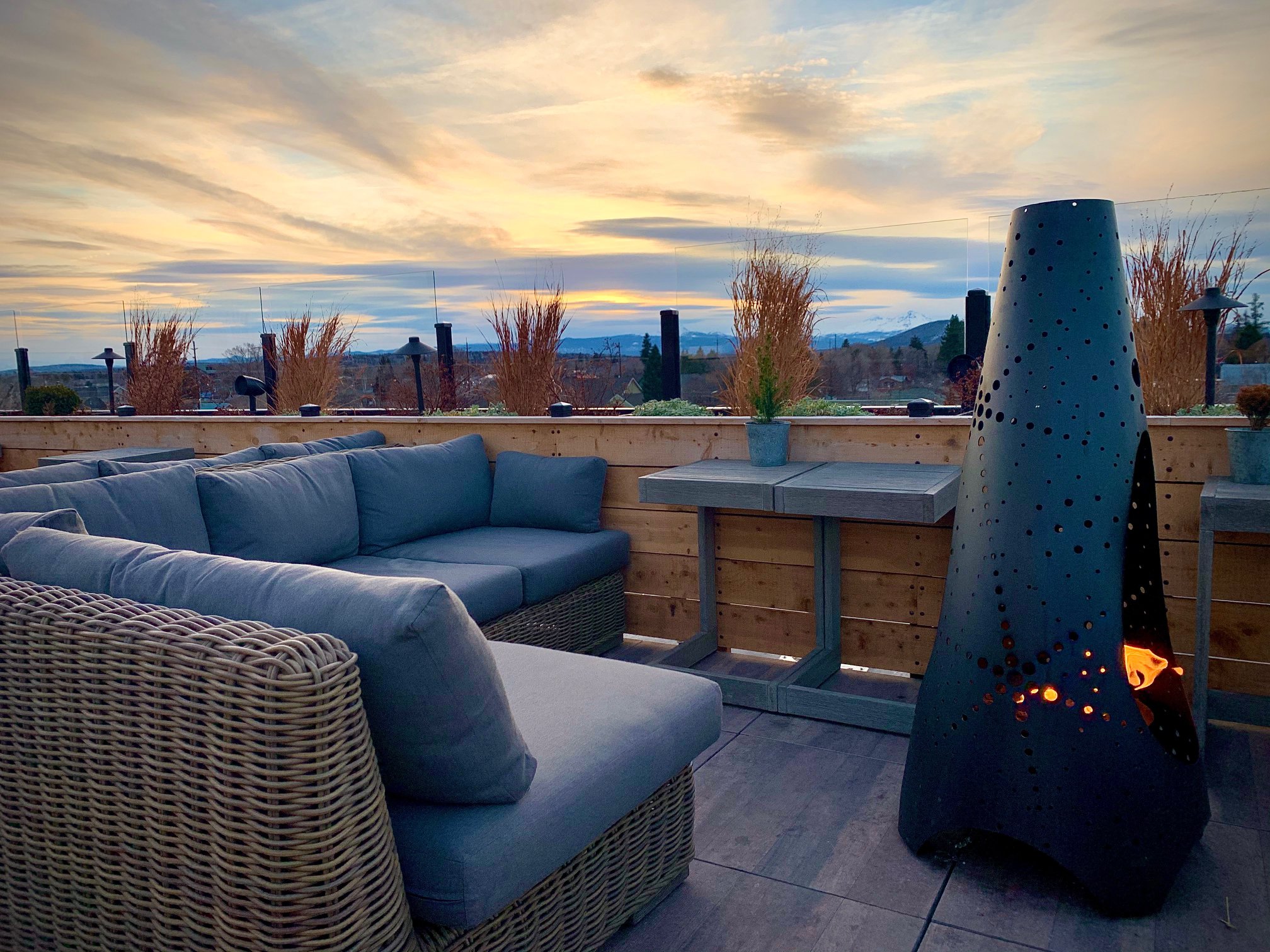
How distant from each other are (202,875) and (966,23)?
4.19 metres

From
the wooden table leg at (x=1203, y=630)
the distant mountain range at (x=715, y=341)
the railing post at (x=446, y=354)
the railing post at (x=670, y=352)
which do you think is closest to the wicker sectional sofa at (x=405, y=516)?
the distant mountain range at (x=715, y=341)

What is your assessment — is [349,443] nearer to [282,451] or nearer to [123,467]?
[282,451]

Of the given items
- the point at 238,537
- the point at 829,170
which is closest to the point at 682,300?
the point at 829,170

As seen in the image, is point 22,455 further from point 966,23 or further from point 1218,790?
point 1218,790

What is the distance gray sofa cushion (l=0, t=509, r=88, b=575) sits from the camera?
1.79m

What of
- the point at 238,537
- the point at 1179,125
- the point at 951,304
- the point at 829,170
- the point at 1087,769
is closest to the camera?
the point at 1087,769

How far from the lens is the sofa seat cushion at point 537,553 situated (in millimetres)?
3248

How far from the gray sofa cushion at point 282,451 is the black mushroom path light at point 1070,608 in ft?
9.01

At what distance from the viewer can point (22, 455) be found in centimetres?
582

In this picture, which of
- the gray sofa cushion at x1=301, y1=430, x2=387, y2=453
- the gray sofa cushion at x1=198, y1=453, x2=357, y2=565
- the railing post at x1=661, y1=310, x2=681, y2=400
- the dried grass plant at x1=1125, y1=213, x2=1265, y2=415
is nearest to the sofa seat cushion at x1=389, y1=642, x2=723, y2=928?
the gray sofa cushion at x1=198, y1=453, x2=357, y2=565

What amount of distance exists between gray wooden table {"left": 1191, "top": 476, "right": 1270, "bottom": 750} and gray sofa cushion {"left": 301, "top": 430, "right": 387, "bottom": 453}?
3230mm

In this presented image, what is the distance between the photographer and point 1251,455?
2.49 meters

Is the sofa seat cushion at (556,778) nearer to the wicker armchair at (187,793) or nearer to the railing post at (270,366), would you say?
the wicker armchair at (187,793)

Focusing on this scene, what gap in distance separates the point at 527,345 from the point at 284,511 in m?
1.63
